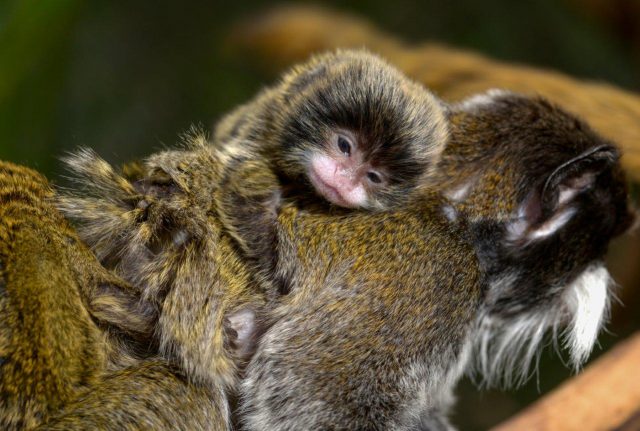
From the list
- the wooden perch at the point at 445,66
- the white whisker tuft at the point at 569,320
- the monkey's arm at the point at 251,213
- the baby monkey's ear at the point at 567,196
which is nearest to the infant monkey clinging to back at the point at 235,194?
the monkey's arm at the point at 251,213

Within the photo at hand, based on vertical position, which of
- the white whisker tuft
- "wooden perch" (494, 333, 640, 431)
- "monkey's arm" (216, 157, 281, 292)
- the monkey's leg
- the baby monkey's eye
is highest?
the baby monkey's eye

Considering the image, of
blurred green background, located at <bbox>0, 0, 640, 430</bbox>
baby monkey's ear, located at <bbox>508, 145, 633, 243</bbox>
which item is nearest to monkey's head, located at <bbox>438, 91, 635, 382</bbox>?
baby monkey's ear, located at <bbox>508, 145, 633, 243</bbox>

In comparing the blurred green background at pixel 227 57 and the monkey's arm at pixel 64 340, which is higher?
the blurred green background at pixel 227 57

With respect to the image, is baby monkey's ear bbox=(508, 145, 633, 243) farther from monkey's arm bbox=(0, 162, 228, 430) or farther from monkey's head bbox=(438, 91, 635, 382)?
monkey's arm bbox=(0, 162, 228, 430)

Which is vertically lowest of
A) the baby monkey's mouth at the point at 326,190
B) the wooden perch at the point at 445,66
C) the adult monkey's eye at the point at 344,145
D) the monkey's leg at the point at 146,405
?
the monkey's leg at the point at 146,405

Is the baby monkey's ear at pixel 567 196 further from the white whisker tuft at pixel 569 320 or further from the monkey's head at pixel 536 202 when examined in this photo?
the white whisker tuft at pixel 569 320

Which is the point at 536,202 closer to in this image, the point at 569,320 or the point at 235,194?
the point at 569,320

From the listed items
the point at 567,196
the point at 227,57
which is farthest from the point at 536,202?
the point at 227,57
